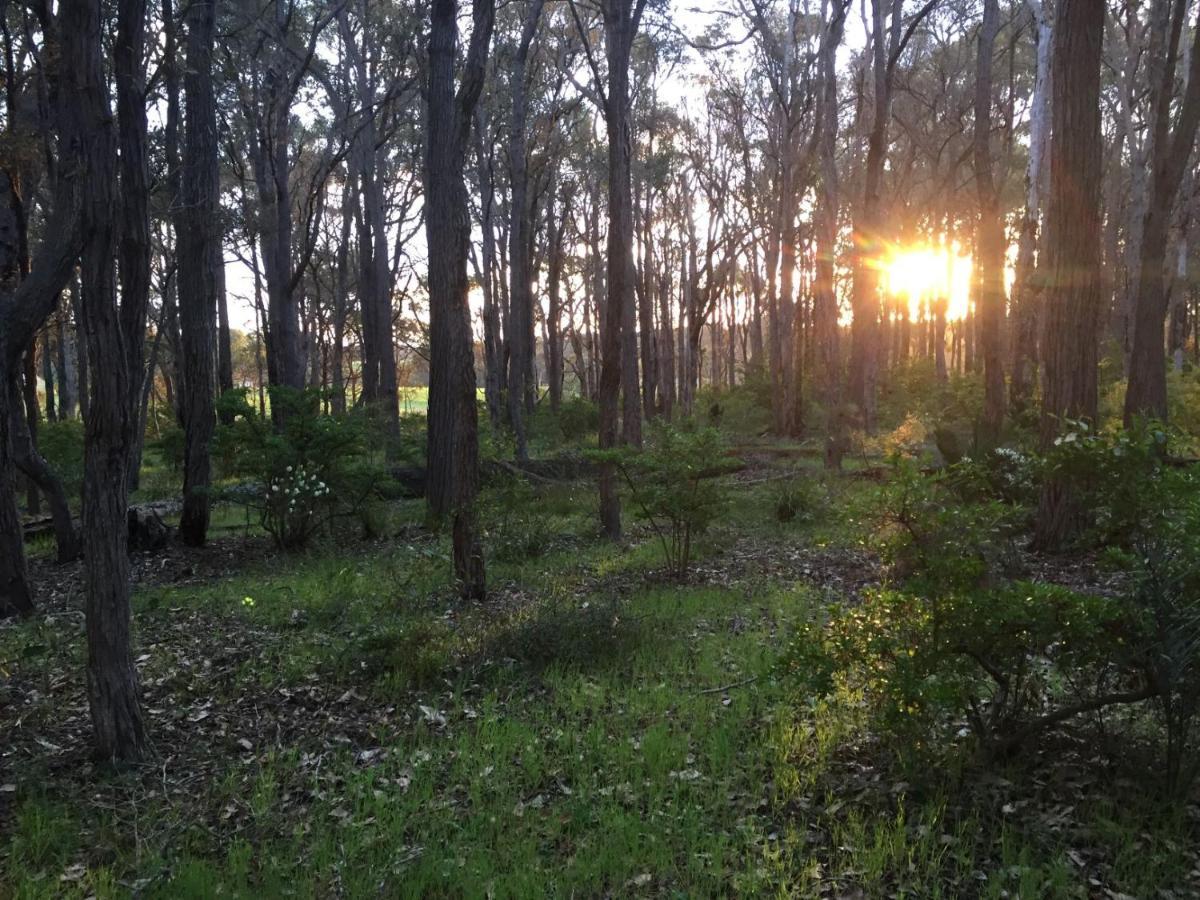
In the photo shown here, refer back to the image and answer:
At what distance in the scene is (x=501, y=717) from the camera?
517 cm

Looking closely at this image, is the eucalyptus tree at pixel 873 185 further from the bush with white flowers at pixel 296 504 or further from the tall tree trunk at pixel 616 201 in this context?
the bush with white flowers at pixel 296 504

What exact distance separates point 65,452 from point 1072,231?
1806cm

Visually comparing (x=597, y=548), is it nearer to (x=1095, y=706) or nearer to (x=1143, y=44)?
(x=1095, y=706)

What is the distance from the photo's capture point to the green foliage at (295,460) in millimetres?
10203

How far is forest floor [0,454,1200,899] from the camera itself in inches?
137

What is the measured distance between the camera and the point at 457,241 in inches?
303

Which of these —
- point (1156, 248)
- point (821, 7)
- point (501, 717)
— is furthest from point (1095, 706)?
point (821, 7)

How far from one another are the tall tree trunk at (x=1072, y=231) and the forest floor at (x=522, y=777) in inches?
81.5

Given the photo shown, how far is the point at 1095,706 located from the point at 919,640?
2.62 ft

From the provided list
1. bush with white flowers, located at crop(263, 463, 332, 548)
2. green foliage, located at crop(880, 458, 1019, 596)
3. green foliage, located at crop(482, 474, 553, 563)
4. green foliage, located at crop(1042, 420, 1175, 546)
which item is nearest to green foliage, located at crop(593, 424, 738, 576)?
green foliage, located at crop(482, 474, 553, 563)

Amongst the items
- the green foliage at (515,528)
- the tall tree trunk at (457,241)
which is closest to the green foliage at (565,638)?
the tall tree trunk at (457,241)

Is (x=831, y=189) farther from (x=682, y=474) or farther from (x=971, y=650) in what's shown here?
(x=971, y=650)

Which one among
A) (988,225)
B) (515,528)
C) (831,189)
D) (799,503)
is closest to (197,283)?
(515,528)

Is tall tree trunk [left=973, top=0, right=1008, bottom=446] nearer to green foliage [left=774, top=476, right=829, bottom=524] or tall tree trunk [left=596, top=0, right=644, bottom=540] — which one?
green foliage [left=774, top=476, right=829, bottom=524]
